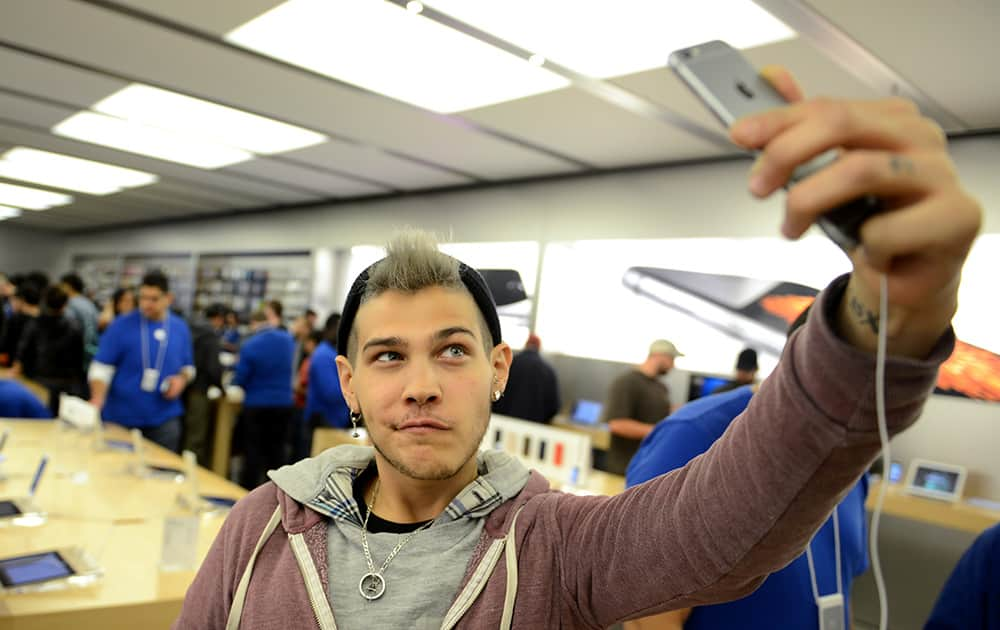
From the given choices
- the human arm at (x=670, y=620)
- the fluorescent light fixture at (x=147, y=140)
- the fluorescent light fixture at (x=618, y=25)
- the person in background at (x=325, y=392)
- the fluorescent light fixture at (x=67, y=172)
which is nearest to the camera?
the human arm at (x=670, y=620)

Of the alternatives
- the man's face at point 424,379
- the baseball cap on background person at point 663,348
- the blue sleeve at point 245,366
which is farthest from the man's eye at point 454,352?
the blue sleeve at point 245,366

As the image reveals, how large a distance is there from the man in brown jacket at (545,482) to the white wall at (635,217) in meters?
1.48

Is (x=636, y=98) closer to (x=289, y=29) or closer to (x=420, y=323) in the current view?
(x=289, y=29)

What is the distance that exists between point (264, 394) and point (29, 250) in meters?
13.8

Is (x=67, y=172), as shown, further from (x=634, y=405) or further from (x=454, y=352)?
(x=454, y=352)

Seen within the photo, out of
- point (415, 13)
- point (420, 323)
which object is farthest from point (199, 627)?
point (415, 13)

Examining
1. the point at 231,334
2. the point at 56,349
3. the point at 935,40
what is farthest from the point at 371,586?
the point at 231,334

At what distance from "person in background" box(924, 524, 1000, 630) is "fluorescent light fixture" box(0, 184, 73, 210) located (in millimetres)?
12235

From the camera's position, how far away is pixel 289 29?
12.4 feet

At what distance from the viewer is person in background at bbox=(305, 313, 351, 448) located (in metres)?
5.52

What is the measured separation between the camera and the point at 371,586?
1.08 meters

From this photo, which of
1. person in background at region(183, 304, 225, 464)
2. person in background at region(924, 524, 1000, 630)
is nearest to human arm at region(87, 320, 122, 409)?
person in background at region(183, 304, 225, 464)

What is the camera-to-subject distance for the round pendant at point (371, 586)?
107cm

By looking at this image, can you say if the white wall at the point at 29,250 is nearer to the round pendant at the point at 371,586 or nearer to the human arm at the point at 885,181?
the round pendant at the point at 371,586
